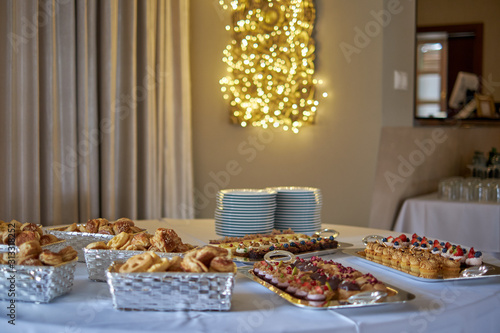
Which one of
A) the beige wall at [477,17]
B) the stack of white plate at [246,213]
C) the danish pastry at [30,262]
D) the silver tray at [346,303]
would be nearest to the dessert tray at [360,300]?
Answer: the silver tray at [346,303]

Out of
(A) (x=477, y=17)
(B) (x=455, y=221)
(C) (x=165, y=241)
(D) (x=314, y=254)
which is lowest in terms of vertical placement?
(B) (x=455, y=221)

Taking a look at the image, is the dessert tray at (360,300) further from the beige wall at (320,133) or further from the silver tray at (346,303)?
the beige wall at (320,133)

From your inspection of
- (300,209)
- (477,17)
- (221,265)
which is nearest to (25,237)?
(221,265)

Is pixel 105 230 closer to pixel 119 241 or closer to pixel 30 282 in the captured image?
pixel 119 241

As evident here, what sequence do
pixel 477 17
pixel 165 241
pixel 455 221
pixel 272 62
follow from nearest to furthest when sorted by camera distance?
pixel 165 241
pixel 455 221
pixel 272 62
pixel 477 17

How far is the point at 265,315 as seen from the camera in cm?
105

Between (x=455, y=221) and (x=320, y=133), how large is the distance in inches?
44.8

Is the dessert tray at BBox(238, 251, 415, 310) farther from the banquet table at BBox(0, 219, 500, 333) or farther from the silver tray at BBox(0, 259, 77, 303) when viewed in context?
the silver tray at BBox(0, 259, 77, 303)

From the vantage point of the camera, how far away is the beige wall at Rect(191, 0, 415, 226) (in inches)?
155

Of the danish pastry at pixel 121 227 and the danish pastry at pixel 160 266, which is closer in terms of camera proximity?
the danish pastry at pixel 160 266

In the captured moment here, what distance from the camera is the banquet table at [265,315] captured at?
0.99 metres

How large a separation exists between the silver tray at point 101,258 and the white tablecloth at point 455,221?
270 cm

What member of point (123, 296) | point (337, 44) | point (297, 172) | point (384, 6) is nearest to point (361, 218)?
point (297, 172)

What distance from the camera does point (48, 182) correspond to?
2742 mm
